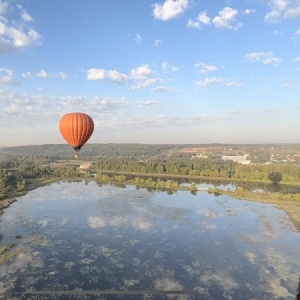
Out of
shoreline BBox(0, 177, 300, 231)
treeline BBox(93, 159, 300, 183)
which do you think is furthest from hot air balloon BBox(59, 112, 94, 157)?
treeline BBox(93, 159, 300, 183)

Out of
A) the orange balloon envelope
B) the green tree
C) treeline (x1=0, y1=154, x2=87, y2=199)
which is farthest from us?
the green tree

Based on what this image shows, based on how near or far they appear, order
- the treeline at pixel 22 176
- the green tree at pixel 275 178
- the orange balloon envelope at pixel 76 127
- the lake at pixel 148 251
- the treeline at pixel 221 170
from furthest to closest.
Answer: the treeline at pixel 221 170 < the green tree at pixel 275 178 < the treeline at pixel 22 176 < the orange balloon envelope at pixel 76 127 < the lake at pixel 148 251

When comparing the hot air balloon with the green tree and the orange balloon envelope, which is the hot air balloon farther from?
the green tree

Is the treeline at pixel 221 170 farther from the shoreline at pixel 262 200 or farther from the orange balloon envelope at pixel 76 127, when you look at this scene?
the orange balloon envelope at pixel 76 127

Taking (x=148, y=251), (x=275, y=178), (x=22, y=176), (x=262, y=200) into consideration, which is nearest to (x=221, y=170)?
(x=275, y=178)

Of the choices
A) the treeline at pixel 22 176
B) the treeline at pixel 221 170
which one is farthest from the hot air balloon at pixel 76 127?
the treeline at pixel 221 170

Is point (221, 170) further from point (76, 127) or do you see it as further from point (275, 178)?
point (76, 127)

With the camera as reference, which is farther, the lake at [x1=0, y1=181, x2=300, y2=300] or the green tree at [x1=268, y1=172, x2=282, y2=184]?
the green tree at [x1=268, y1=172, x2=282, y2=184]

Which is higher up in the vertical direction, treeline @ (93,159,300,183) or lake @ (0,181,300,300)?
treeline @ (93,159,300,183)
